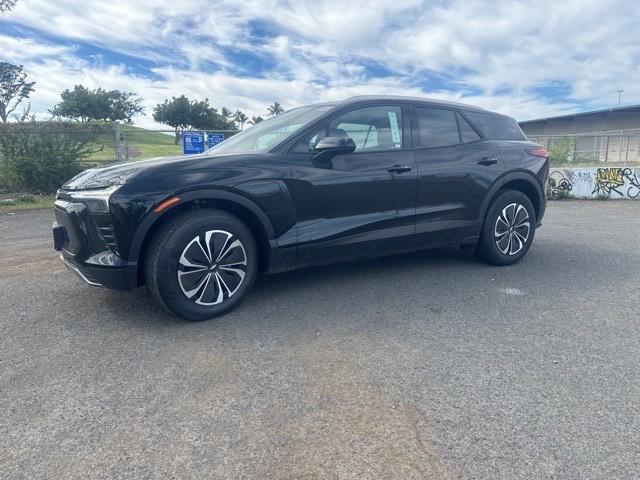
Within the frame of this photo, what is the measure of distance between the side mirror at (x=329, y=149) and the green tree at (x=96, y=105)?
5851cm

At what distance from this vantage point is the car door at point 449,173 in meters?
4.21

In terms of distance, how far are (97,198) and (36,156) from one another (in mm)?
8994

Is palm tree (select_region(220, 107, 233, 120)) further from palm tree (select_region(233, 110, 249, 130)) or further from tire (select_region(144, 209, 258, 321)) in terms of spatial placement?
tire (select_region(144, 209, 258, 321))

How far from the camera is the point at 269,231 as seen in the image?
3449 mm

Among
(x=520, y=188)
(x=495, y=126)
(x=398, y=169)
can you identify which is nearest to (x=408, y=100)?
(x=398, y=169)

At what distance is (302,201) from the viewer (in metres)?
3.56

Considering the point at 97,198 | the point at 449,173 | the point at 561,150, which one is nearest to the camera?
the point at 97,198

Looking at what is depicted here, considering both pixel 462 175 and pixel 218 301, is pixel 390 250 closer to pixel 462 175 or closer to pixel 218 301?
pixel 462 175

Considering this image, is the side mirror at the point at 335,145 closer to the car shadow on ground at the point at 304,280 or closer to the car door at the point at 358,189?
the car door at the point at 358,189

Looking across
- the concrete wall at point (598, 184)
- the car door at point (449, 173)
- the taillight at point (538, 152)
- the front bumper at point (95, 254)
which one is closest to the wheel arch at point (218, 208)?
the front bumper at point (95, 254)

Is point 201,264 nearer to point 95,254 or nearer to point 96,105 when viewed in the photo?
point 95,254

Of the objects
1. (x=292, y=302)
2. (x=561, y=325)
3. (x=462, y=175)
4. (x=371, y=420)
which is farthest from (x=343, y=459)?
(x=462, y=175)

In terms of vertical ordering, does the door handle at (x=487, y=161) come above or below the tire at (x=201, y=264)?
above

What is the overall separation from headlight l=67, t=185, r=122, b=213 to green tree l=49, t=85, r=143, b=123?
58246mm
